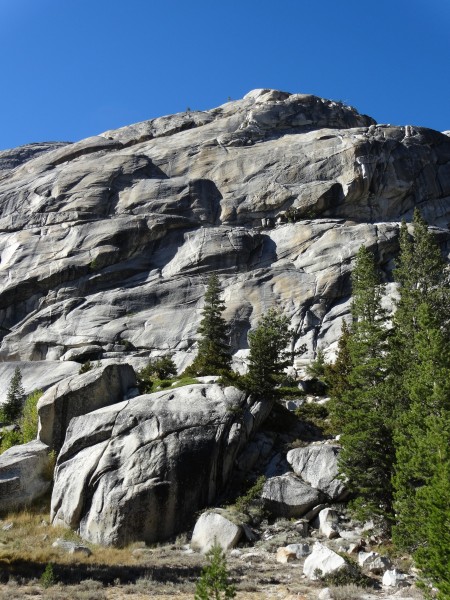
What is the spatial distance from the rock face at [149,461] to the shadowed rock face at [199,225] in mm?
23232

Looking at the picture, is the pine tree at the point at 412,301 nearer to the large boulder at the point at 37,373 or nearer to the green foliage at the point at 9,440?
the green foliage at the point at 9,440

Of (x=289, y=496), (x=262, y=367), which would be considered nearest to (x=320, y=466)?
(x=289, y=496)

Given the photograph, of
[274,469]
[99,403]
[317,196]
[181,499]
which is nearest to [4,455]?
[99,403]

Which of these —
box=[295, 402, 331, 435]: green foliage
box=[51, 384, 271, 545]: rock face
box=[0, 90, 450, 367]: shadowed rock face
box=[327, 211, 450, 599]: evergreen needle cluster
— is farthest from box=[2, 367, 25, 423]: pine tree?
box=[327, 211, 450, 599]: evergreen needle cluster

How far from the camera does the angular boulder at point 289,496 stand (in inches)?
969

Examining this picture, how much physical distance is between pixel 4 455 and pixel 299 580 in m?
20.0

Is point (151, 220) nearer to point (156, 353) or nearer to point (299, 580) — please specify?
point (156, 353)

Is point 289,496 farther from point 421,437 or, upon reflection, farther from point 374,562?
Result: point 421,437

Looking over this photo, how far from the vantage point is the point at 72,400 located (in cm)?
3256

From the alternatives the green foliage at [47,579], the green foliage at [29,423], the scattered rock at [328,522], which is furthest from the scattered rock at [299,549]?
the green foliage at [29,423]

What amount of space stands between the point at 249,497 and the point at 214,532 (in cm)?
284

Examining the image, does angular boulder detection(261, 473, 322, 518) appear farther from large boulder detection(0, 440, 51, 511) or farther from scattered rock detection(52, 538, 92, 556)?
large boulder detection(0, 440, 51, 511)

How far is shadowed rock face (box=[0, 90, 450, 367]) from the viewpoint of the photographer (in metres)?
58.3

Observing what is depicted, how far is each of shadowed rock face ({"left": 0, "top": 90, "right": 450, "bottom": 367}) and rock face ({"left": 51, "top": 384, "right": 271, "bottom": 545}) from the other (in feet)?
76.2
